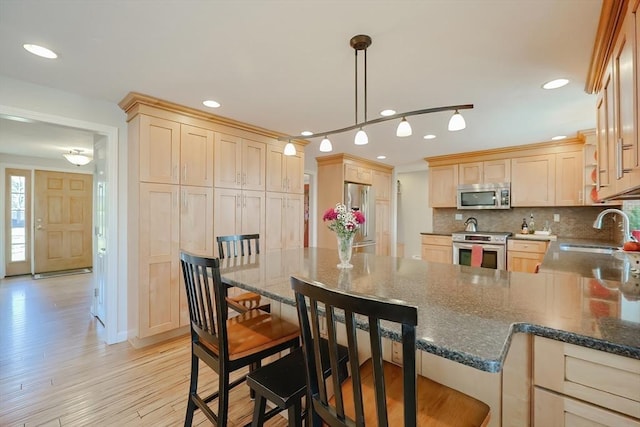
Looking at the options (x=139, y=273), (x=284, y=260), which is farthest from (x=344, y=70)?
(x=139, y=273)

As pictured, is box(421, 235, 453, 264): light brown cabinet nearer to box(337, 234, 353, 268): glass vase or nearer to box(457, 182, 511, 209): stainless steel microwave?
box(457, 182, 511, 209): stainless steel microwave

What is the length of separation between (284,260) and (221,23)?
152 cm

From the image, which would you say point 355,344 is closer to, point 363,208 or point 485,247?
point 485,247

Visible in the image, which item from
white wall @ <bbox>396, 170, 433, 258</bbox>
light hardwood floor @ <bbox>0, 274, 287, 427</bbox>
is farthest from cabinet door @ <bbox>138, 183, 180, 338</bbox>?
white wall @ <bbox>396, 170, 433, 258</bbox>

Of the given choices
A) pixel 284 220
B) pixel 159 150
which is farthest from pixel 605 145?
pixel 159 150

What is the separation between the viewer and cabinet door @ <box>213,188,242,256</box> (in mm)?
3160

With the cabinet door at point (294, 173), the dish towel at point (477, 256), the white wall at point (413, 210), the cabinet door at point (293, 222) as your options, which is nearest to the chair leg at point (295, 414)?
the cabinet door at point (293, 222)

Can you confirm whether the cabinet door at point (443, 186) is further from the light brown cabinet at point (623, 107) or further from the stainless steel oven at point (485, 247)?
the light brown cabinet at point (623, 107)

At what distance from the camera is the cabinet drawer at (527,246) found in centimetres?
397

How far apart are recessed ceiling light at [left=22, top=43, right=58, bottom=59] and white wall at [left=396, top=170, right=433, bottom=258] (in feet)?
21.3

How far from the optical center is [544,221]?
454 centimetres

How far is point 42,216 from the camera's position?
222 inches

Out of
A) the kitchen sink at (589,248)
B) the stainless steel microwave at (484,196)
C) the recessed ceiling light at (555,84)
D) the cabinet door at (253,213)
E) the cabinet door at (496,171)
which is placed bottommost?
the kitchen sink at (589,248)

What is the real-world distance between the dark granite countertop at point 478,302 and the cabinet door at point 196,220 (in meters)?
1.19
